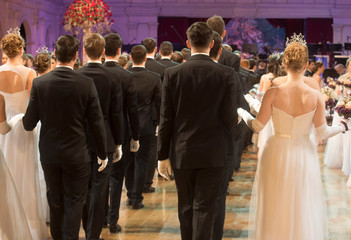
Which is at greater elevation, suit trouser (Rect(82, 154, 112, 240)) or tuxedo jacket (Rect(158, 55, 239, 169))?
tuxedo jacket (Rect(158, 55, 239, 169))

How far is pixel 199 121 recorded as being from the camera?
3.97 meters

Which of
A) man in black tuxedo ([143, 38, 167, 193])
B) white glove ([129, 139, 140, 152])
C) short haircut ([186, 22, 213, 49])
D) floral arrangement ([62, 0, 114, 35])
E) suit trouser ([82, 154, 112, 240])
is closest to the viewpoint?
short haircut ([186, 22, 213, 49])

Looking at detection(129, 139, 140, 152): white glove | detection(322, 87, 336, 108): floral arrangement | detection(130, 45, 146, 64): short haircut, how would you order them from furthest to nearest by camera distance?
detection(322, 87, 336, 108): floral arrangement, detection(130, 45, 146, 64): short haircut, detection(129, 139, 140, 152): white glove

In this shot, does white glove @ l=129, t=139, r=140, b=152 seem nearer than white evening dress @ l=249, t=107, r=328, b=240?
No

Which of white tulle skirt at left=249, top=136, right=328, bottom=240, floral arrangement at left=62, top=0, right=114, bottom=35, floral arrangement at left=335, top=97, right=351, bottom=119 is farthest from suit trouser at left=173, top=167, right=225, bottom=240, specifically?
floral arrangement at left=62, top=0, right=114, bottom=35

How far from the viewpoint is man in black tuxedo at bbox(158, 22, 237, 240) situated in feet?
13.0

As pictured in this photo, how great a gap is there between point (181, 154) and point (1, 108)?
5.12 ft

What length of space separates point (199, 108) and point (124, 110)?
168 cm

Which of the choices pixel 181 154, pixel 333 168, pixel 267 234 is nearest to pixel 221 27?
pixel 181 154

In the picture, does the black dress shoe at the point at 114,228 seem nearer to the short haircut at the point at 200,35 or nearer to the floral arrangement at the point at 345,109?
the short haircut at the point at 200,35

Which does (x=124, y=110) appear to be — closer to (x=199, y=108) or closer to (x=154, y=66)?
(x=199, y=108)

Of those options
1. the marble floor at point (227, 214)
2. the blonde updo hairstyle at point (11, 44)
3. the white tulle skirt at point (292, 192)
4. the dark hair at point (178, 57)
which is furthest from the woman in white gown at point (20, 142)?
the dark hair at point (178, 57)

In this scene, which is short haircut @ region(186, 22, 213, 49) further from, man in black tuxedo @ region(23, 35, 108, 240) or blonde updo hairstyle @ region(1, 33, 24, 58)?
blonde updo hairstyle @ region(1, 33, 24, 58)

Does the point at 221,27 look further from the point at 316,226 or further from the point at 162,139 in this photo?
the point at 316,226
